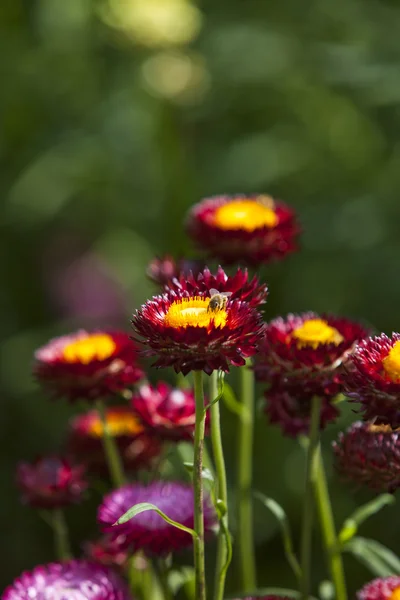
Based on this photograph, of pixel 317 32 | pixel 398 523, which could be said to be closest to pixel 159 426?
pixel 398 523

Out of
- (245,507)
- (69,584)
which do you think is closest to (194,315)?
(69,584)

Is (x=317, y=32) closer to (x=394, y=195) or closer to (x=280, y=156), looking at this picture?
(x=280, y=156)

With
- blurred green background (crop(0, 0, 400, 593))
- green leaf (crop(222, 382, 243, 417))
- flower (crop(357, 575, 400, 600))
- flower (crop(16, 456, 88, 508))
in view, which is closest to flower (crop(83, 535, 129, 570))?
flower (crop(16, 456, 88, 508))

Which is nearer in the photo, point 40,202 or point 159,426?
point 159,426

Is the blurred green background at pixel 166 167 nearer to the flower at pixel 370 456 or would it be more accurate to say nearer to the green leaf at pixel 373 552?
the green leaf at pixel 373 552

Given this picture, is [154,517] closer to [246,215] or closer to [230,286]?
[230,286]
